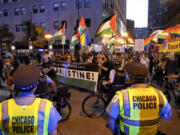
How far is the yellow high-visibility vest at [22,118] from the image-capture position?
173cm

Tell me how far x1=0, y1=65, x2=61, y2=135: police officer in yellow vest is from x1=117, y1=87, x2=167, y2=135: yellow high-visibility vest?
0.87m

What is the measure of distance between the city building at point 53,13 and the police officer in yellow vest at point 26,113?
2826 cm

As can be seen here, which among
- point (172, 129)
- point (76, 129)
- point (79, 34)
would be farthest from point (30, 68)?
point (79, 34)

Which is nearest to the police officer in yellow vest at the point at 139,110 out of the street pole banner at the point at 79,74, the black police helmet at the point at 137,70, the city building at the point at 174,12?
the black police helmet at the point at 137,70

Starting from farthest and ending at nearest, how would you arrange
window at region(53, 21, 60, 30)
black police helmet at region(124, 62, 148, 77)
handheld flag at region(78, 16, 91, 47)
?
window at region(53, 21, 60, 30)
handheld flag at region(78, 16, 91, 47)
black police helmet at region(124, 62, 148, 77)

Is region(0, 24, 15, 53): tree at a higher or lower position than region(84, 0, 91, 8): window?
lower

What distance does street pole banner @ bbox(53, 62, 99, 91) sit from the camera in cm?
728

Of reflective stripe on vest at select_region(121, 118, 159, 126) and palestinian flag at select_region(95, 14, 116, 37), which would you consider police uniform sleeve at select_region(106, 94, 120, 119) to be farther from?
palestinian flag at select_region(95, 14, 116, 37)

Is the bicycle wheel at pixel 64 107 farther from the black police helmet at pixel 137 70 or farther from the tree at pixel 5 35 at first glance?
the tree at pixel 5 35

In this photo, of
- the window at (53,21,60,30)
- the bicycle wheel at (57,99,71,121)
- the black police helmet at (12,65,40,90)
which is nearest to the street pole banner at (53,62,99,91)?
the bicycle wheel at (57,99,71,121)

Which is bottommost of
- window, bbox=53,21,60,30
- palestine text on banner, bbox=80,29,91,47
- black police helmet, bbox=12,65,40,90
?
black police helmet, bbox=12,65,40,90

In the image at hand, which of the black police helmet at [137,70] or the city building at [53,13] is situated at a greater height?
the city building at [53,13]

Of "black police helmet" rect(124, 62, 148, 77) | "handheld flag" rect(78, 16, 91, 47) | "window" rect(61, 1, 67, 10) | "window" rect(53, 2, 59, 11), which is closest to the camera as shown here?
"black police helmet" rect(124, 62, 148, 77)

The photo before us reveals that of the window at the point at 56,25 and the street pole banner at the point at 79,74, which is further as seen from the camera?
the window at the point at 56,25
